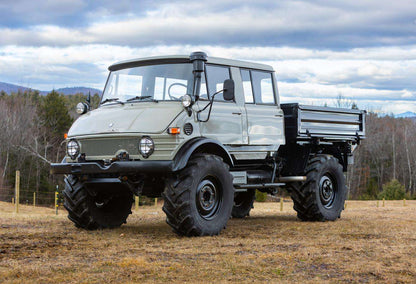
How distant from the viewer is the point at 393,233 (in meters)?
10.2

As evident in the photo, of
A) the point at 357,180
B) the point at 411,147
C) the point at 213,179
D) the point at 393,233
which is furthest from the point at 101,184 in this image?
the point at 411,147

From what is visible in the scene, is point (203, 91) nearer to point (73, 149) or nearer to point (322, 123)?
point (73, 149)

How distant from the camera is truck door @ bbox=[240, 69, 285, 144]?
36.0ft

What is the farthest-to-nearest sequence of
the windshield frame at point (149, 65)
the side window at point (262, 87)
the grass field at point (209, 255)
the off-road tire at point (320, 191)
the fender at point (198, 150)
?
1. the off-road tire at point (320, 191)
2. the side window at point (262, 87)
3. the windshield frame at point (149, 65)
4. the fender at point (198, 150)
5. the grass field at point (209, 255)

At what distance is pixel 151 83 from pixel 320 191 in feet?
16.3

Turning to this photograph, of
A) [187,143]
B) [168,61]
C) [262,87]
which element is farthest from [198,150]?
[262,87]

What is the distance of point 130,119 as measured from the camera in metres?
9.34

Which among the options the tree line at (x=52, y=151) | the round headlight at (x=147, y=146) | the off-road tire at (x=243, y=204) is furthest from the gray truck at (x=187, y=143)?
the tree line at (x=52, y=151)

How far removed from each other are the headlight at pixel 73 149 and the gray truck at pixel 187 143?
0.8 inches

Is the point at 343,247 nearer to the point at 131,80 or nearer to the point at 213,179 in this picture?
the point at 213,179

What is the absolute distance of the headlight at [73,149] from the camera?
388 inches

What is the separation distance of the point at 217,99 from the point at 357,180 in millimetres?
67363

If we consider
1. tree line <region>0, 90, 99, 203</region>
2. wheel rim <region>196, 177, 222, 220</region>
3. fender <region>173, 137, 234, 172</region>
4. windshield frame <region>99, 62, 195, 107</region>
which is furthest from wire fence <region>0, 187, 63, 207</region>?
wheel rim <region>196, 177, 222, 220</region>

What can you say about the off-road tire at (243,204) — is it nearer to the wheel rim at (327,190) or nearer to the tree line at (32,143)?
the wheel rim at (327,190)
